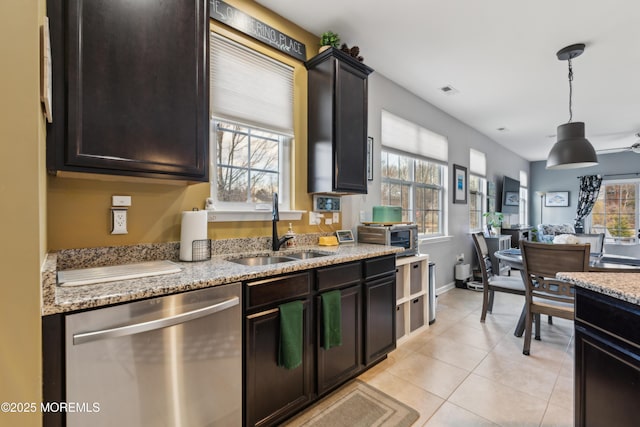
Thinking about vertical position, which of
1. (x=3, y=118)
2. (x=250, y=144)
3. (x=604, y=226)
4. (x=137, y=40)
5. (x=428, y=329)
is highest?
(x=137, y=40)

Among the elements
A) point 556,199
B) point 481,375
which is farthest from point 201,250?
point 556,199

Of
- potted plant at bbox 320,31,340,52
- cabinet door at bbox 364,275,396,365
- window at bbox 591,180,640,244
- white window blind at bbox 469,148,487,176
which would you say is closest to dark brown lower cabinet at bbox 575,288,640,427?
cabinet door at bbox 364,275,396,365

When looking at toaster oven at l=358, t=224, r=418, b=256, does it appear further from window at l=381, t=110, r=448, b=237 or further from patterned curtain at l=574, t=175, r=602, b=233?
patterned curtain at l=574, t=175, r=602, b=233

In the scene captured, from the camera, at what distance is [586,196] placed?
7.58 metres

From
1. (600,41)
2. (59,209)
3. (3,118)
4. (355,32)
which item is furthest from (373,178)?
(3,118)

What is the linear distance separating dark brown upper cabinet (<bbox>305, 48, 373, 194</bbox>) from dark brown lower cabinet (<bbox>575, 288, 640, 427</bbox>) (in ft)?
5.76

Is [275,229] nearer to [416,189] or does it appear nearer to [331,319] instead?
[331,319]

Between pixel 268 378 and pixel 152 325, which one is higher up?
pixel 152 325

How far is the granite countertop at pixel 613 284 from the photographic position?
1.08 meters

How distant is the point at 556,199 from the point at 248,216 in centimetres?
931

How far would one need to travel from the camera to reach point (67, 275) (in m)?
1.33

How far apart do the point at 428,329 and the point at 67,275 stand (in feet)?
10.1

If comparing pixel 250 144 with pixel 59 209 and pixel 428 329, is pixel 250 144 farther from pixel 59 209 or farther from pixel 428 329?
pixel 428 329

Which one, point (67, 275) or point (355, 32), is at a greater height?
point (355, 32)
